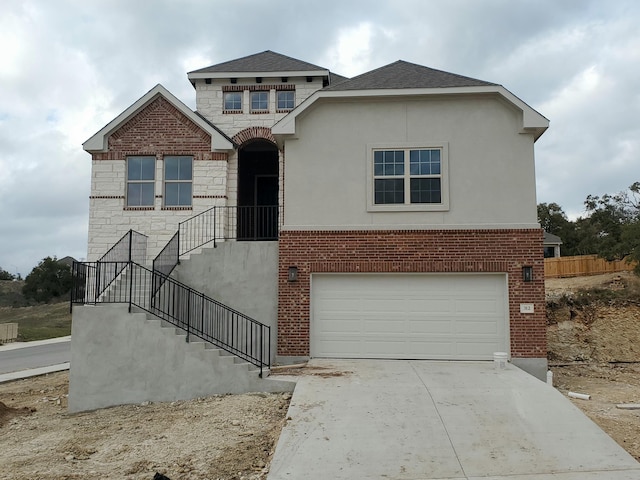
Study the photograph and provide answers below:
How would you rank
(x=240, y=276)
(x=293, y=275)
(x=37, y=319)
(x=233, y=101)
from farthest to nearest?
(x=37, y=319), (x=233, y=101), (x=240, y=276), (x=293, y=275)

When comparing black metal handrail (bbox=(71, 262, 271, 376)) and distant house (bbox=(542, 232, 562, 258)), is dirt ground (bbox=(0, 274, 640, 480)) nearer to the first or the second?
black metal handrail (bbox=(71, 262, 271, 376))

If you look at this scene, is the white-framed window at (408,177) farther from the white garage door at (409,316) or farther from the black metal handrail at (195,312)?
the black metal handrail at (195,312)

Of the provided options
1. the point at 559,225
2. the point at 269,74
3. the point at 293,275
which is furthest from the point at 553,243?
the point at 293,275

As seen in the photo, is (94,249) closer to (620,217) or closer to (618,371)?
(618,371)

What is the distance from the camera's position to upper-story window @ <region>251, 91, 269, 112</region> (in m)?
17.6

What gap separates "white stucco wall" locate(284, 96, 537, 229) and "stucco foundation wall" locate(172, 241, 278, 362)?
1153 millimetres

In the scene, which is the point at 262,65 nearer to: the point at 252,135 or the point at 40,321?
the point at 252,135

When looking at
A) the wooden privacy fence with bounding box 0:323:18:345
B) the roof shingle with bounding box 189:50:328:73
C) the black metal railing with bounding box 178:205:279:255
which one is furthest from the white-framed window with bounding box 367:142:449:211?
the wooden privacy fence with bounding box 0:323:18:345

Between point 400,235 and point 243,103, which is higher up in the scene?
point 243,103

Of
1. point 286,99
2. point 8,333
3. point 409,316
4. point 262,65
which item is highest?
point 262,65

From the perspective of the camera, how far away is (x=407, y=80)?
12719 millimetres

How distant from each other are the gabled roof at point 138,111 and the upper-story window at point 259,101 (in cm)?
215

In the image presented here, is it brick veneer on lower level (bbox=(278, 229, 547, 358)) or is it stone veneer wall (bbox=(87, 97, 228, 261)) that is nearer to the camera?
brick veneer on lower level (bbox=(278, 229, 547, 358))

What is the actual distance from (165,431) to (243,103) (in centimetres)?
1209
